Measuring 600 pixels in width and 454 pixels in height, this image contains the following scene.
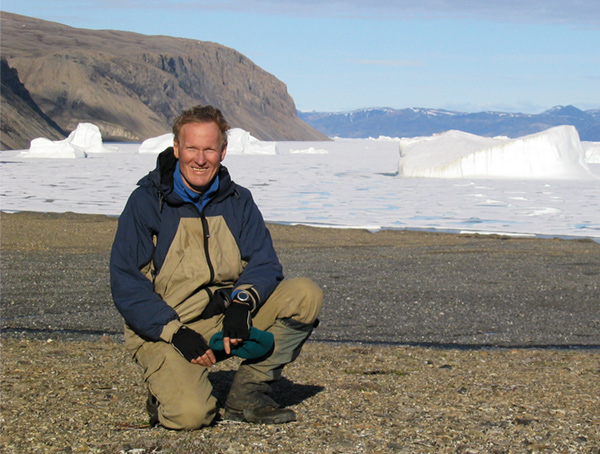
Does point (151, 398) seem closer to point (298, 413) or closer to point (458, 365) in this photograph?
point (298, 413)

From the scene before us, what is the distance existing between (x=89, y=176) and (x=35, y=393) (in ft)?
79.0

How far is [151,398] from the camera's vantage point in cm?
313

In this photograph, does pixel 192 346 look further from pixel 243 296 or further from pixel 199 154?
pixel 199 154

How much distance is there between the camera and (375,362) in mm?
4371

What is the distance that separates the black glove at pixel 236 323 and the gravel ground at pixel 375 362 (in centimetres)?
37

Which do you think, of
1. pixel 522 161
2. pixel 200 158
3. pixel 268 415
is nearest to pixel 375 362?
pixel 268 415

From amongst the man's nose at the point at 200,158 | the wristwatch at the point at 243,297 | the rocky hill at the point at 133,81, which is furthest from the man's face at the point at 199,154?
the rocky hill at the point at 133,81

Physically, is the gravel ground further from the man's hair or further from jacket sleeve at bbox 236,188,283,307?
the man's hair

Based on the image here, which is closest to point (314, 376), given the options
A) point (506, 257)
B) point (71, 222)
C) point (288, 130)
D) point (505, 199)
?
point (506, 257)

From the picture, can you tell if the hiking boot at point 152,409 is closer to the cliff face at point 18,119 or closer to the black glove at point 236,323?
the black glove at point 236,323

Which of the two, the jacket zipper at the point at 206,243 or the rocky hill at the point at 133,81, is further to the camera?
the rocky hill at the point at 133,81

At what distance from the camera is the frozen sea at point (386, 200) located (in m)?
14.6

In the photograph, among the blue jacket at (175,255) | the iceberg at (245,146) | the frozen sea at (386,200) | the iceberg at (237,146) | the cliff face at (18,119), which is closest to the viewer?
the blue jacket at (175,255)

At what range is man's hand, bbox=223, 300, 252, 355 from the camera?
2.91m
